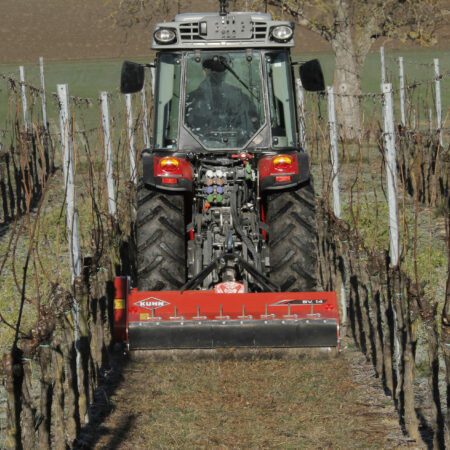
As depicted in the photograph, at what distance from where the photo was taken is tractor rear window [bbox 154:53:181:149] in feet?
25.5

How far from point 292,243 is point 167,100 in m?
1.55

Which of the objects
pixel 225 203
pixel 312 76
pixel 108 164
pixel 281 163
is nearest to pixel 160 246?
pixel 225 203

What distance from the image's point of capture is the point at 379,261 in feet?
22.0

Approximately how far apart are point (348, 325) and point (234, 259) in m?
1.82

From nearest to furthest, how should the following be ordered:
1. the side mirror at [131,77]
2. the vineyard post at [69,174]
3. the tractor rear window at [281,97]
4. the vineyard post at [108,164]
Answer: the vineyard post at [69,174]
the side mirror at [131,77]
the tractor rear window at [281,97]
the vineyard post at [108,164]

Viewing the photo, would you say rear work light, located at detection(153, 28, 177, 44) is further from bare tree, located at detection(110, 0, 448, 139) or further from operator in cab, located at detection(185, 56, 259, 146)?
bare tree, located at detection(110, 0, 448, 139)

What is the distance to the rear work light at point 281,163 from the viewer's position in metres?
7.29

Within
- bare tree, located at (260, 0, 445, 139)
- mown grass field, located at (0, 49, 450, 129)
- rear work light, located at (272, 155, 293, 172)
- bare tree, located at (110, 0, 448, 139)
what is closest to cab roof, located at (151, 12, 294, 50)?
rear work light, located at (272, 155, 293, 172)

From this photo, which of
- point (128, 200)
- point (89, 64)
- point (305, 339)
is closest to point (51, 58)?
point (89, 64)

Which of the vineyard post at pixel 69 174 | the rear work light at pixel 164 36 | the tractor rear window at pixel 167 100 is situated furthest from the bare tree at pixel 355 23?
the vineyard post at pixel 69 174

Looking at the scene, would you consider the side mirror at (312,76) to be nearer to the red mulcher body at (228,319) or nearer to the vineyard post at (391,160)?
the vineyard post at (391,160)

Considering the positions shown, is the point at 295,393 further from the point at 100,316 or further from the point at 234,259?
the point at 100,316

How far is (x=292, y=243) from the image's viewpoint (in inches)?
291

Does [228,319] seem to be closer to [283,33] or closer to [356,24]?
[283,33]
